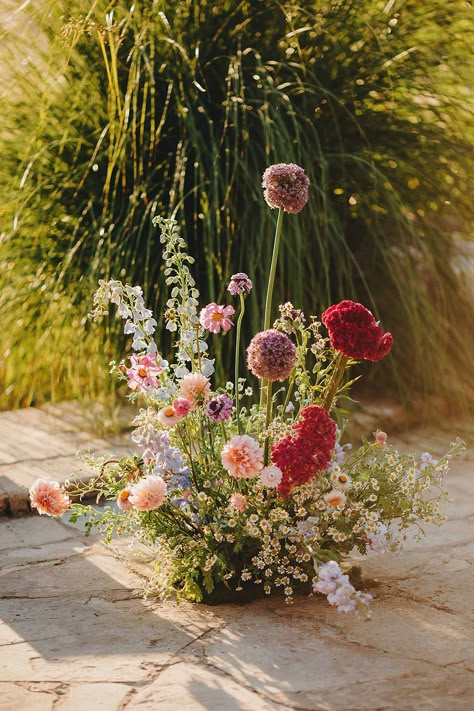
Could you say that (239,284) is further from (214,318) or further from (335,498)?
(335,498)

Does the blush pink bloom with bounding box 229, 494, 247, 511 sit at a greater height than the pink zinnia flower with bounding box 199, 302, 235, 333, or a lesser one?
lesser

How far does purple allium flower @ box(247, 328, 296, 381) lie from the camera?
194 centimetres

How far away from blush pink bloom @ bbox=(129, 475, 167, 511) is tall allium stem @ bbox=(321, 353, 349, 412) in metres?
0.39

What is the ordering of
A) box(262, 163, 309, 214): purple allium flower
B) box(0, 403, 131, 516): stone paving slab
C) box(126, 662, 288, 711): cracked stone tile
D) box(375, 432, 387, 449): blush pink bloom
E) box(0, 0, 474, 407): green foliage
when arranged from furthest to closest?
box(0, 0, 474, 407): green foliage < box(0, 403, 131, 516): stone paving slab < box(375, 432, 387, 449): blush pink bloom < box(262, 163, 309, 214): purple allium flower < box(126, 662, 288, 711): cracked stone tile

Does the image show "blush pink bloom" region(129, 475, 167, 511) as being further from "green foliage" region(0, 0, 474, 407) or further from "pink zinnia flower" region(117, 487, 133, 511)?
"green foliage" region(0, 0, 474, 407)

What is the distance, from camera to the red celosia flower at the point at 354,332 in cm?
196

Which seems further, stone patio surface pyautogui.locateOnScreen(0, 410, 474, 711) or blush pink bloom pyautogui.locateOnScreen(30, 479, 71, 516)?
blush pink bloom pyautogui.locateOnScreen(30, 479, 71, 516)

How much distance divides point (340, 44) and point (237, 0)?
1.23 ft

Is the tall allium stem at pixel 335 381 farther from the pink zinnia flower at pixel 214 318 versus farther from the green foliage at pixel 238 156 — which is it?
the green foliage at pixel 238 156

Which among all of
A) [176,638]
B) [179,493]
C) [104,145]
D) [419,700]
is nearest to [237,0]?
[104,145]

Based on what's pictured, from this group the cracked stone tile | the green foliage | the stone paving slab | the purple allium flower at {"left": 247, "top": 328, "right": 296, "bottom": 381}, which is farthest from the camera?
the green foliage

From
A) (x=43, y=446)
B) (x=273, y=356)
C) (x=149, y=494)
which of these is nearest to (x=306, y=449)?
(x=273, y=356)

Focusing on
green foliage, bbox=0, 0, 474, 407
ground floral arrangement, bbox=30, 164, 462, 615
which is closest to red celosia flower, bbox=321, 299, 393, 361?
ground floral arrangement, bbox=30, 164, 462, 615

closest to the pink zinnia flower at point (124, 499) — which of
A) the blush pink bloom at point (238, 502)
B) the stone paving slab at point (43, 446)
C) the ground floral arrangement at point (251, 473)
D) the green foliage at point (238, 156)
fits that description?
the ground floral arrangement at point (251, 473)
